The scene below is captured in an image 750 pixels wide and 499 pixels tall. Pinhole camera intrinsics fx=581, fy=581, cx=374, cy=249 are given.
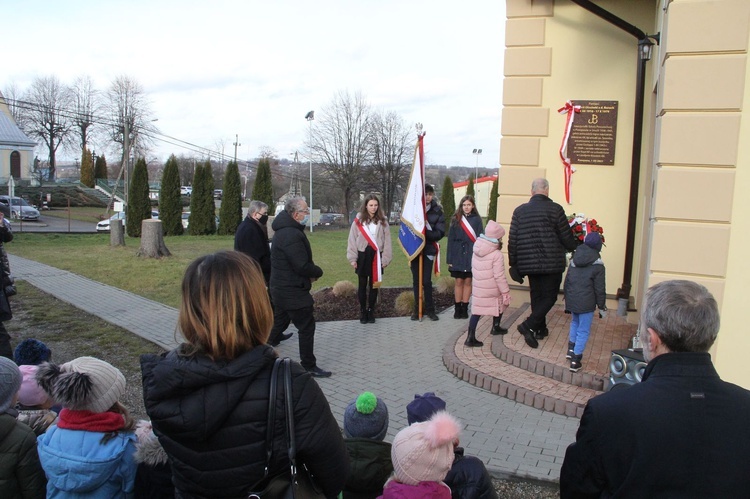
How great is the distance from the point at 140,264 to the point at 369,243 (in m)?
8.98

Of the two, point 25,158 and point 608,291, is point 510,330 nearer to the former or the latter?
point 608,291

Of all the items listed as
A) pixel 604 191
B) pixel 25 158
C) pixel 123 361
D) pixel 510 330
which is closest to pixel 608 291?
pixel 604 191

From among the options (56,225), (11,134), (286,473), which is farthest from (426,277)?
(11,134)

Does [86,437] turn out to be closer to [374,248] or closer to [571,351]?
[571,351]

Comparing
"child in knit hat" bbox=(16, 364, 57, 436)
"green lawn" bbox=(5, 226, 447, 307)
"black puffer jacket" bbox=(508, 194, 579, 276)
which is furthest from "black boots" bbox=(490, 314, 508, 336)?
"green lawn" bbox=(5, 226, 447, 307)

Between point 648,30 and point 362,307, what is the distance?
5489 millimetres

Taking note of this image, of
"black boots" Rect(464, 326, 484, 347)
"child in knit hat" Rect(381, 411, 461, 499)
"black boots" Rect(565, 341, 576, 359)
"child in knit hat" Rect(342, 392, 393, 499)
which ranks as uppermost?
"child in knit hat" Rect(381, 411, 461, 499)

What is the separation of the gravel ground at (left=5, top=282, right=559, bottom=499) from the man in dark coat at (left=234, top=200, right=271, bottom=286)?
64.7 inches

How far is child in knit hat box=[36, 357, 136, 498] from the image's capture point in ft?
7.74

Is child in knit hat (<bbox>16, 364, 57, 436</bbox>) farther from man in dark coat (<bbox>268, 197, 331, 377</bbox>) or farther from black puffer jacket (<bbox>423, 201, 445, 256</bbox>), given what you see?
black puffer jacket (<bbox>423, 201, 445, 256</bbox>)

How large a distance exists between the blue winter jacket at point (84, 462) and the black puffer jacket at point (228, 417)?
64 cm

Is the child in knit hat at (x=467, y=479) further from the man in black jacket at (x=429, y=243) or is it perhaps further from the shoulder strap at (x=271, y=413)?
the man in black jacket at (x=429, y=243)

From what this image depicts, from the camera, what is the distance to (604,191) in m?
8.10

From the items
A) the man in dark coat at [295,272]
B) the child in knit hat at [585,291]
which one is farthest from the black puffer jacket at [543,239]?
the man in dark coat at [295,272]
